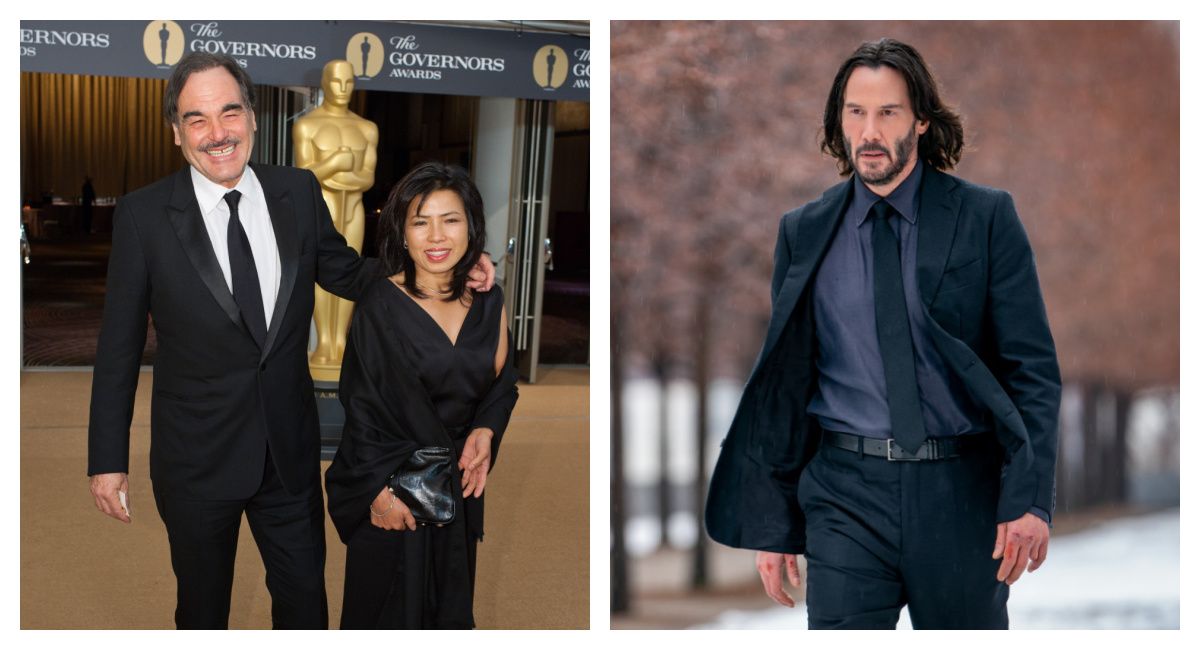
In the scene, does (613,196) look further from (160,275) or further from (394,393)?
(160,275)

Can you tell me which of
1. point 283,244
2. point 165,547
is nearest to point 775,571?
point 283,244

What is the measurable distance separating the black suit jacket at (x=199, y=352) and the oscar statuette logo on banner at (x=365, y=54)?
3645 millimetres

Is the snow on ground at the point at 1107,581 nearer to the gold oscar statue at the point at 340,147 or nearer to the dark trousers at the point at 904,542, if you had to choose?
the dark trousers at the point at 904,542

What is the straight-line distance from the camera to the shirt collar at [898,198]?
3068mm

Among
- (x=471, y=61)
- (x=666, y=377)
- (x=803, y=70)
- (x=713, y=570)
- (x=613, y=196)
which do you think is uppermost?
(x=471, y=61)

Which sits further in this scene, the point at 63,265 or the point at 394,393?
the point at 63,265

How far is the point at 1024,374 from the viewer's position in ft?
9.74

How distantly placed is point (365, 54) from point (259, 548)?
13.4 feet

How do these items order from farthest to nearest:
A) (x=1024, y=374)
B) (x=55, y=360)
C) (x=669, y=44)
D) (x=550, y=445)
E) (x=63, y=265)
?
(x=63, y=265) < (x=55, y=360) < (x=550, y=445) < (x=669, y=44) < (x=1024, y=374)

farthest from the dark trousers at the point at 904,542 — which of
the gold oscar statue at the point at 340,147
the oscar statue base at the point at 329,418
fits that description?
the gold oscar statue at the point at 340,147

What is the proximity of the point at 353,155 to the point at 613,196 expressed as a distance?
279 cm

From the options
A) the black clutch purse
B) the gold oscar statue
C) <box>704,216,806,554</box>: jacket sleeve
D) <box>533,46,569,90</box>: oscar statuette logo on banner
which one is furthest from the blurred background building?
<box>533,46,569,90</box>: oscar statuette logo on banner

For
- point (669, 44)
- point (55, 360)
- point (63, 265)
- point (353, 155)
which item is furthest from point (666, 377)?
point (63, 265)

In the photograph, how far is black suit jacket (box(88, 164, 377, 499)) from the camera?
3.02 m
